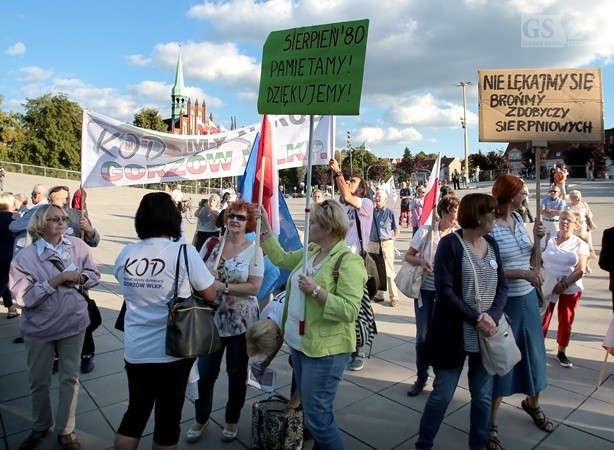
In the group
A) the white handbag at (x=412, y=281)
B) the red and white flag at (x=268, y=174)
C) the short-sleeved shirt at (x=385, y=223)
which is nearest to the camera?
the red and white flag at (x=268, y=174)

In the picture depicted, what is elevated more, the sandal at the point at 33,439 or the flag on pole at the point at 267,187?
the flag on pole at the point at 267,187

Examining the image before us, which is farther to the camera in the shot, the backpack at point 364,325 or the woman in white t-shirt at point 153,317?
the backpack at point 364,325

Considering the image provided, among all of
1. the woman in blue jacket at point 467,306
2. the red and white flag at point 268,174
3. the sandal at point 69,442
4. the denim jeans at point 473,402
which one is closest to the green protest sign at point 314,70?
the red and white flag at point 268,174

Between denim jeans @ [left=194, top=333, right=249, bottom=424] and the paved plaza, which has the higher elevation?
denim jeans @ [left=194, top=333, right=249, bottom=424]

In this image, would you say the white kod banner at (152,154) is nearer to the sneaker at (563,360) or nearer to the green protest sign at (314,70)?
the green protest sign at (314,70)

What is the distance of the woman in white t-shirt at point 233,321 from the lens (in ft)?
10.9

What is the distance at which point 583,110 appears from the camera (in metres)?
3.85

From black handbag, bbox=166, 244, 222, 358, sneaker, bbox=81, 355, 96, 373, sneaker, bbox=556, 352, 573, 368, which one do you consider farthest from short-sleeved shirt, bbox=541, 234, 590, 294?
sneaker, bbox=81, 355, 96, 373

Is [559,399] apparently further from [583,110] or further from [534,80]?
[534,80]

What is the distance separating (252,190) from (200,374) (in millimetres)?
1672

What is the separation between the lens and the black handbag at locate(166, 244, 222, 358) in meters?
2.45

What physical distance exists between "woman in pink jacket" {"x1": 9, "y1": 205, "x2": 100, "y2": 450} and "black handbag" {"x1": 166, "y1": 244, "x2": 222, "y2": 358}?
126 centimetres

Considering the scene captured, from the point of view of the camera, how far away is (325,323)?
104 inches

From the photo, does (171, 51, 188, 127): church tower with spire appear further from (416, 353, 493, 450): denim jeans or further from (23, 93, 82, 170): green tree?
(416, 353, 493, 450): denim jeans
